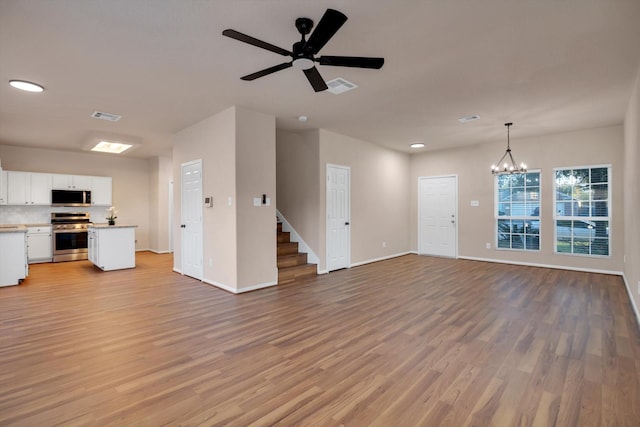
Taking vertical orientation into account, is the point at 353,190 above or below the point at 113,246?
above

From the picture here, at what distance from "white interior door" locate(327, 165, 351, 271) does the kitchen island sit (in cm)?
403

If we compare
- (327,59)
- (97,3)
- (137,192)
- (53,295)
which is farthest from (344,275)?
(137,192)

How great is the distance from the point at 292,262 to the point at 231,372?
3422mm

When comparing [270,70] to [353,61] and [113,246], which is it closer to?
[353,61]

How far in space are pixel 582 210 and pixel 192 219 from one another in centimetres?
747

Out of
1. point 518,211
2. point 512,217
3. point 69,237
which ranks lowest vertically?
point 69,237

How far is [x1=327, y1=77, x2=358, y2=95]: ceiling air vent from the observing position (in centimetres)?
368

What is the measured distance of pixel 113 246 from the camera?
6.40 metres

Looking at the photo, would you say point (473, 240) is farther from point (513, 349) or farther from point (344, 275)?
point (513, 349)

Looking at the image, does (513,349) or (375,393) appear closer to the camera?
(375,393)

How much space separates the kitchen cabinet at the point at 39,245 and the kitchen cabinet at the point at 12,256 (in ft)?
8.02

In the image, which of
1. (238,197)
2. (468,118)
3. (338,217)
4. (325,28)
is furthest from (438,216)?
(325,28)

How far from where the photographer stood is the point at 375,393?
7.06 ft

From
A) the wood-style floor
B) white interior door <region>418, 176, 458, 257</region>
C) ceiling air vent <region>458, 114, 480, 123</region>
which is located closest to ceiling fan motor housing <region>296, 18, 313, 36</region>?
the wood-style floor
